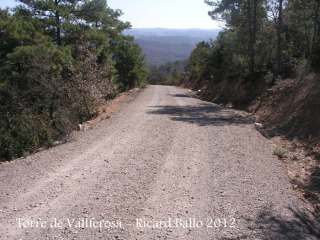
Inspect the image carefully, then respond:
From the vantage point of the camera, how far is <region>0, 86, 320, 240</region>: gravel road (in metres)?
4.75

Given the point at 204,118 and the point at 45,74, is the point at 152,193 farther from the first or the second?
the point at 45,74

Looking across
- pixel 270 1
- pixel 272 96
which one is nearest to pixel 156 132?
pixel 272 96

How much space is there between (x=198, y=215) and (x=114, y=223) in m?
1.29

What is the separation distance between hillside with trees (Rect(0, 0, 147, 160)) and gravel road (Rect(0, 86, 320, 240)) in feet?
8.38

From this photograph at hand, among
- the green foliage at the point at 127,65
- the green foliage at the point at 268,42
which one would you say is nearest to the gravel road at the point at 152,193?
the green foliage at the point at 268,42

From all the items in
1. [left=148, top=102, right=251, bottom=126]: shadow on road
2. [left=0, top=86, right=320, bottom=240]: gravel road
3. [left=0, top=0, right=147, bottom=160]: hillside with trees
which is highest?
[left=0, top=0, right=147, bottom=160]: hillside with trees

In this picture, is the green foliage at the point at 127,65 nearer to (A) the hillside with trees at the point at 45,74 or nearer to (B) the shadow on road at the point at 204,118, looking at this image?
(A) the hillside with trees at the point at 45,74

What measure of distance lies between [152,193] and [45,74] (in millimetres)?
9520

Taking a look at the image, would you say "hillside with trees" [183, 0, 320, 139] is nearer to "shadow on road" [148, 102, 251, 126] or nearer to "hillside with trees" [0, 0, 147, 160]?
"shadow on road" [148, 102, 251, 126]

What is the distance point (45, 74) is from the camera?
13703mm

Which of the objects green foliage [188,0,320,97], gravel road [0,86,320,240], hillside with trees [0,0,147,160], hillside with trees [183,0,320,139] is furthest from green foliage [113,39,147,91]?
gravel road [0,86,320,240]

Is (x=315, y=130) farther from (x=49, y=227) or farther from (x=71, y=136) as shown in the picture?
(x=49, y=227)

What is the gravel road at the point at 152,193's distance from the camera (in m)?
4.75

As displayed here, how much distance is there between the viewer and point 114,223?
15.9 feet
